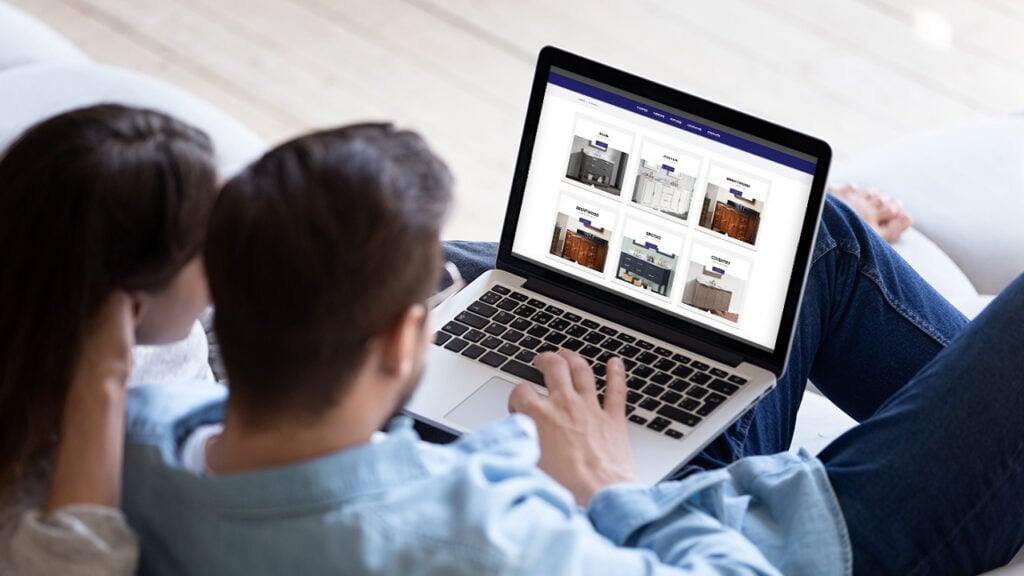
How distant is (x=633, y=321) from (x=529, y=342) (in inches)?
4.8

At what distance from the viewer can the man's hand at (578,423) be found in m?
1.19

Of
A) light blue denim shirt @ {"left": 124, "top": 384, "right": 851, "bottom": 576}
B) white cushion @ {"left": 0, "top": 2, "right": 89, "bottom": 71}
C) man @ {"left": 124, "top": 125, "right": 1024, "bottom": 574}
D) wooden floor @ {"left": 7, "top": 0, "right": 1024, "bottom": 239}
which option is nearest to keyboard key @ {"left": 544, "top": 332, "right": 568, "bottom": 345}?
man @ {"left": 124, "top": 125, "right": 1024, "bottom": 574}

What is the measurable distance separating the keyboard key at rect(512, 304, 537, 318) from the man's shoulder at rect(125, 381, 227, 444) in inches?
17.7

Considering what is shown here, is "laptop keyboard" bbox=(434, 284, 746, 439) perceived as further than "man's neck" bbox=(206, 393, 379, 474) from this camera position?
Yes

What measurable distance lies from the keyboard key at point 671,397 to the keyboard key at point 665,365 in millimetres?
43

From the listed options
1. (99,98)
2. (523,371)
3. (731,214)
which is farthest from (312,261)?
(99,98)

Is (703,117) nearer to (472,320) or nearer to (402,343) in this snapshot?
(472,320)

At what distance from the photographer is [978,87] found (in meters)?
2.93

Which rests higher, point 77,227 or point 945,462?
point 77,227

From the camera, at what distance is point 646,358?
142 centimetres

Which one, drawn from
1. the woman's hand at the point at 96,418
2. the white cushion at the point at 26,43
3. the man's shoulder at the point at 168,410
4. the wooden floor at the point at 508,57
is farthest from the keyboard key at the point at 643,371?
the wooden floor at the point at 508,57

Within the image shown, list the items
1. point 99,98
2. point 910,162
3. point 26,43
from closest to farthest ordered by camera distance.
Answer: point 99,98, point 26,43, point 910,162

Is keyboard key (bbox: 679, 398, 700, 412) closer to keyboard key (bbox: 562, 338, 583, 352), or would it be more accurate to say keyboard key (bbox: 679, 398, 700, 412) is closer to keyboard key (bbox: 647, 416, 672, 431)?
keyboard key (bbox: 647, 416, 672, 431)

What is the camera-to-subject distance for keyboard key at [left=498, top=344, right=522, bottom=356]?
1414 mm
